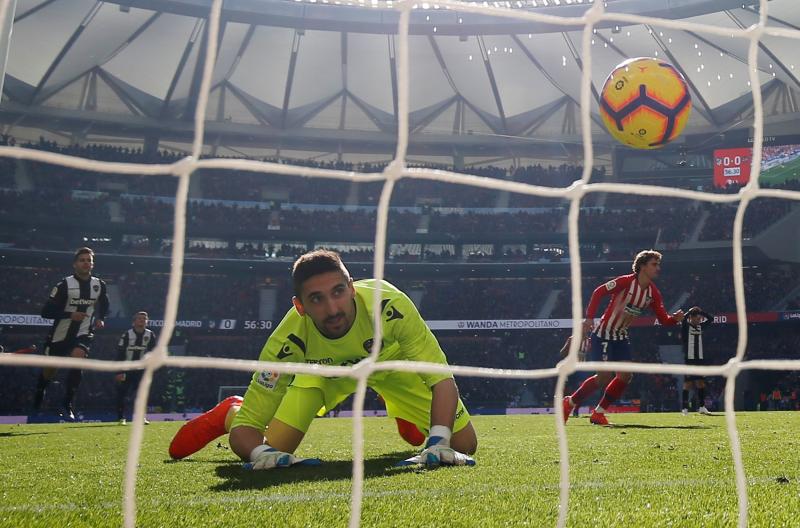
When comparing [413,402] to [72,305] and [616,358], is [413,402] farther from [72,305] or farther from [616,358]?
[72,305]

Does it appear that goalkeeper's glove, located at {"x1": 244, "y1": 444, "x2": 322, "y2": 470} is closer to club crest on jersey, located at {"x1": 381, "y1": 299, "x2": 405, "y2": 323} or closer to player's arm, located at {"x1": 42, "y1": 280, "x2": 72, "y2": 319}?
club crest on jersey, located at {"x1": 381, "y1": 299, "x2": 405, "y2": 323}

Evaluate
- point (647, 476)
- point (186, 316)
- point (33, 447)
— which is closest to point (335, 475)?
point (647, 476)

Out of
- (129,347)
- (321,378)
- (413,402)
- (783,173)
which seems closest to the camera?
(321,378)

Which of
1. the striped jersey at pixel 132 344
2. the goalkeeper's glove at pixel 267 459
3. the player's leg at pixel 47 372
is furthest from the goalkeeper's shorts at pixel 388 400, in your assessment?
the striped jersey at pixel 132 344

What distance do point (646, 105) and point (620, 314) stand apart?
2.19 metres

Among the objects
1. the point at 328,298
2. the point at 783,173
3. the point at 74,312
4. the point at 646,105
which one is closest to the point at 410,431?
the point at 328,298

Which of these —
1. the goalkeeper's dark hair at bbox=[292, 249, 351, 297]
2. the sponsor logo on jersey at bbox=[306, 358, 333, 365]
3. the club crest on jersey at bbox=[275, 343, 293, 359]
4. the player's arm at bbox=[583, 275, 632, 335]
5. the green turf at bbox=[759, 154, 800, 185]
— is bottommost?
the sponsor logo on jersey at bbox=[306, 358, 333, 365]

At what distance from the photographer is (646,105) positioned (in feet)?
17.9

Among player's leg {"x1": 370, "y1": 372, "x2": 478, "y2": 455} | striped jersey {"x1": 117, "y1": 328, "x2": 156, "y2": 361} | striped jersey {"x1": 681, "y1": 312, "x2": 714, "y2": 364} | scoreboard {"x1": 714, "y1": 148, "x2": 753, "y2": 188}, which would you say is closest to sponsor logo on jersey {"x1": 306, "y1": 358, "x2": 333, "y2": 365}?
player's leg {"x1": 370, "y1": 372, "x2": 478, "y2": 455}

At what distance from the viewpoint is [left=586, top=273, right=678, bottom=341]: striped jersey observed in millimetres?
6711

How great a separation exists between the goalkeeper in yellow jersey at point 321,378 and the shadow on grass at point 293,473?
8 cm

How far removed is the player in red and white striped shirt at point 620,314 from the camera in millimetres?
6609

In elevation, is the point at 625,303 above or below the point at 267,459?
above

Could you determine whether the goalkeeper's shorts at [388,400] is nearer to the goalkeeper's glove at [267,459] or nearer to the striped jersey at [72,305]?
the goalkeeper's glove at [267,459]
